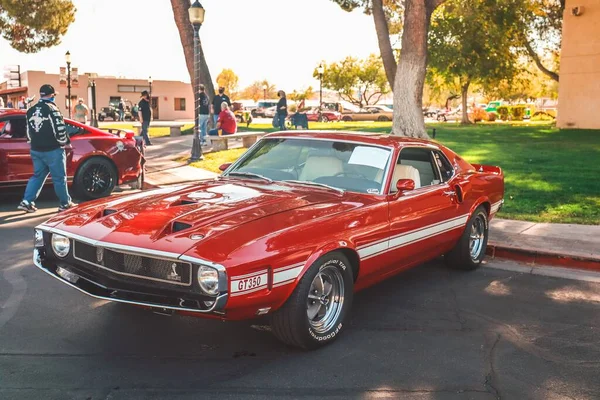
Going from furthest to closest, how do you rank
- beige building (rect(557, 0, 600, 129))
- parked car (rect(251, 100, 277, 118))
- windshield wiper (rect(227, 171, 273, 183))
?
parked car (rect(251, 100, 277, 118)), beige building (rect(557, 0, 600, 129)), windshield wiper (rect(227, 171, 273, 183))

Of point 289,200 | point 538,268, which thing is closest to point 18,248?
point 289,200

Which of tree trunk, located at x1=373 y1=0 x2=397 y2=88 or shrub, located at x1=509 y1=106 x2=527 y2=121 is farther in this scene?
shrub, located at x1=509 y1=106 x2=527 y2=121

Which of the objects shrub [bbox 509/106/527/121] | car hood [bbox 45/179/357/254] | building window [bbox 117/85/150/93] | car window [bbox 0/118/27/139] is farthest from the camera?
building window [bbox 117/85/150/93]

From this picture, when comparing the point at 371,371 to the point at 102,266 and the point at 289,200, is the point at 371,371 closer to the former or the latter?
the point at 289,200

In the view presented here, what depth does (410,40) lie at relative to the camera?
15.1 meters

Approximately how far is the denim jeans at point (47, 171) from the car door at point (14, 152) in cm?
68

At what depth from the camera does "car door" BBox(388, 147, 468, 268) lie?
5066mm

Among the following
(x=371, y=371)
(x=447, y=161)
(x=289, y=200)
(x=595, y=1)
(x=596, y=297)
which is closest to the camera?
(x=371, y=371)

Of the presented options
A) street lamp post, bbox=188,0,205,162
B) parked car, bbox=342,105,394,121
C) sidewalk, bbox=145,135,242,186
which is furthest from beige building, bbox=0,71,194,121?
street lamp post, bbox=188,0,205,162

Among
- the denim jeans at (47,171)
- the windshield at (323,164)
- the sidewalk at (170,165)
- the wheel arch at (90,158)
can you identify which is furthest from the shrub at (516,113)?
the windshield at (323,164)

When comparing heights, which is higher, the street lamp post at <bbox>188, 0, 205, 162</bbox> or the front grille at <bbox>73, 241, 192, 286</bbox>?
the street lamp post at <bbox>188, 0, 205, 162</bbox>

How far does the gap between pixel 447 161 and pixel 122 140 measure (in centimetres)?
631

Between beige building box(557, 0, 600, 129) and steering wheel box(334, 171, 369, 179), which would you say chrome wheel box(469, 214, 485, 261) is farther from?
beige building box(557, 0, 600, 129)

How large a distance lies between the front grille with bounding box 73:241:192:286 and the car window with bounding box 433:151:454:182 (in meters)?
3.22
